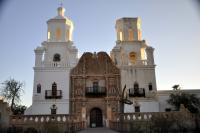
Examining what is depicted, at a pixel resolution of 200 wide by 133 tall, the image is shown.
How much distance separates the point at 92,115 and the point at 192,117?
13321 millimetres

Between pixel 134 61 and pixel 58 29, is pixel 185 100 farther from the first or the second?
pixel 58 29

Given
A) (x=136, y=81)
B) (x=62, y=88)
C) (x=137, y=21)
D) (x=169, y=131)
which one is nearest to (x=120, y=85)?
(x=136, y=81)

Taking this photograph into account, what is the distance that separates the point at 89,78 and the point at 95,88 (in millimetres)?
1469

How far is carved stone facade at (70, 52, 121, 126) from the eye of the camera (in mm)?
29391

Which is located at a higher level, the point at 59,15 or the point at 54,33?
the point at 59,15

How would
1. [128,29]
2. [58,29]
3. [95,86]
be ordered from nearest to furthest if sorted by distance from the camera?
[95,86] → [58,29] → [128,29]

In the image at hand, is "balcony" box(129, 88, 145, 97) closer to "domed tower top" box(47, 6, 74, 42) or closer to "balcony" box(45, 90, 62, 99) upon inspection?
"balcony" box(45, 90, 62, 99)

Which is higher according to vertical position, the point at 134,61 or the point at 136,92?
the point at 134,61

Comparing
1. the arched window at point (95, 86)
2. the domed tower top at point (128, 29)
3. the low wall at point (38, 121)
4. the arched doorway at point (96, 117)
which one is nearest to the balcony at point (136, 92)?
the arched window at point (95, 86)

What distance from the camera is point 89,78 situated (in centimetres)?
3089

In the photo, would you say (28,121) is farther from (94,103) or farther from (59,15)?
(59,15)

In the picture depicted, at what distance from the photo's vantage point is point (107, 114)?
2914 centimetres

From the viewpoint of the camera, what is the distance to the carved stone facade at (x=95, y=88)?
29391 mm

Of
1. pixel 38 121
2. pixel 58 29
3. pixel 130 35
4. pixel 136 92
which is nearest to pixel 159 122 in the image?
pixel 38 121
